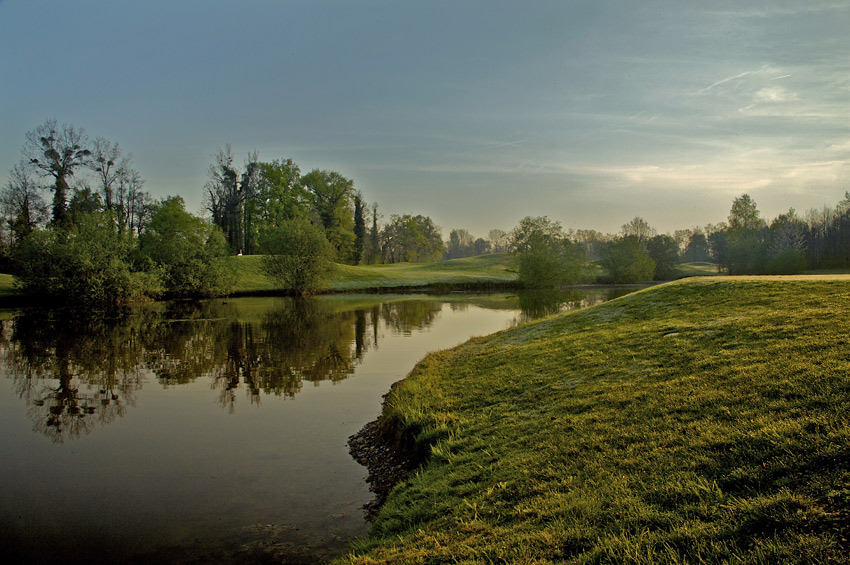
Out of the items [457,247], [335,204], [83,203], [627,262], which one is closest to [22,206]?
[83,203]

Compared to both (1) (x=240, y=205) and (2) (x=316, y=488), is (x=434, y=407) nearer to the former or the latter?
(2) (x=316, y=488)

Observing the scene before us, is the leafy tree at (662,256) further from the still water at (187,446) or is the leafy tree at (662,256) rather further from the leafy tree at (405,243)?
the still water at (187,446)

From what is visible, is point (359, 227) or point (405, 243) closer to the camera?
point (359, 227)

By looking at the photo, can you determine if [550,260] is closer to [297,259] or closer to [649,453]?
[297,259]

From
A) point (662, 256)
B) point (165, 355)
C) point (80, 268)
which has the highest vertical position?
point (662, 256)

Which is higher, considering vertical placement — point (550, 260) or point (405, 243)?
point (405, 243)

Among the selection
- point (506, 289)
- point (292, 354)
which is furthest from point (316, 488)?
point (506, 289)

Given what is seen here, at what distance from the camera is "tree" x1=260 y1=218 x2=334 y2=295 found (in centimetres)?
5766

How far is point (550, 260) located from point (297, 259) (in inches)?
1348

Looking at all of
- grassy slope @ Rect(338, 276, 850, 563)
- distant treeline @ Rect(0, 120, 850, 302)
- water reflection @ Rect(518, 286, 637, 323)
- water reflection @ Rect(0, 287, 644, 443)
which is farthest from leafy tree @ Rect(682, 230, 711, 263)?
grassy slope @ Rect(338, 276, 850, 563)

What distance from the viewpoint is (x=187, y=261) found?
167 feet

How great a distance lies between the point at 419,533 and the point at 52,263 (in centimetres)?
4588

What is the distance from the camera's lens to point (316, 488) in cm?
747

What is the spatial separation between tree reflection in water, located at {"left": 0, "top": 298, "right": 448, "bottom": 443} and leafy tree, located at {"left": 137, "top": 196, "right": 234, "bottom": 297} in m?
16.7
